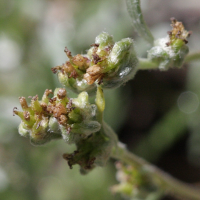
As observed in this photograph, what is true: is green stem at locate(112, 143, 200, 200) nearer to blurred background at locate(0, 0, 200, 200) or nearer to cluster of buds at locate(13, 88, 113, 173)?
cluster of buds at locate(13, 88, 113, 173)

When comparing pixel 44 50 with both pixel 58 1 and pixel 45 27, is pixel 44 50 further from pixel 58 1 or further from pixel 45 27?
pixel 58 1

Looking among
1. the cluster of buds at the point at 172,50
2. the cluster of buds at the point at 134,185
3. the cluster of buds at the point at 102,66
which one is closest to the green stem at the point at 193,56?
the cluster of buds at the point at 172,50

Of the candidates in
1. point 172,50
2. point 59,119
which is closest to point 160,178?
point 172,50

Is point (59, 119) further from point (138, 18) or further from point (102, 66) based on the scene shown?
point (138, 18)

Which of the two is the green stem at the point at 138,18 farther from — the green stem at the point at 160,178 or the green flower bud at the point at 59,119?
the green stem at the point at 160,178

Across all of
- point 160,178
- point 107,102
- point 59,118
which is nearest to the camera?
point 59,118
